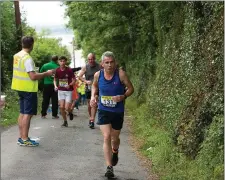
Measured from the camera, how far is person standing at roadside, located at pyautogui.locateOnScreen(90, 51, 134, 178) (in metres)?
7.51

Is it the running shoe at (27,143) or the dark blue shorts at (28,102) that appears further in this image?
the running shoe at (27,143)

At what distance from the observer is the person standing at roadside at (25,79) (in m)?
9.06

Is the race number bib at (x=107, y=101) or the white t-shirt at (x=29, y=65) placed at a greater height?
the white t-shirt at (x=29, y=65)

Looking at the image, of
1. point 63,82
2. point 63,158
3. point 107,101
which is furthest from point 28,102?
point 63,82

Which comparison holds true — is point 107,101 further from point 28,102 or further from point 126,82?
point 28,102

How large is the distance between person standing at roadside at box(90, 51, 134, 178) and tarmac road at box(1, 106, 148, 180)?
0.50m

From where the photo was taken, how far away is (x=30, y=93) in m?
9.30

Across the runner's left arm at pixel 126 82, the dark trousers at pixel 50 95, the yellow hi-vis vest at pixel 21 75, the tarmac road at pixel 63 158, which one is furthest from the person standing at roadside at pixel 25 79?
the dark trousers at pixel 50 95

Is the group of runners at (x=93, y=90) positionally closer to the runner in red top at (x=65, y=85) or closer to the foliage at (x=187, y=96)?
the runner in red top at (x=65, y=85)

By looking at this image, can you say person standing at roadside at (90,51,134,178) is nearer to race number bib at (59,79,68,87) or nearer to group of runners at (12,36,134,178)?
group of runners at (12,36,134,178)

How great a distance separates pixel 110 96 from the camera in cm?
756

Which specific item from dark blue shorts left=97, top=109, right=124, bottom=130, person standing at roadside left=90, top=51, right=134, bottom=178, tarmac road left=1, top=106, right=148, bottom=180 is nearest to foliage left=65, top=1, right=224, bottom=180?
tarmac road left=1, top=106, right=148, bottom=180

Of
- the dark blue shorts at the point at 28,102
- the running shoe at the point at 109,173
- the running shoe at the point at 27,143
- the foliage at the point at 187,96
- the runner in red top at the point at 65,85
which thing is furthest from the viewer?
the runner in red top at the point at 65,85

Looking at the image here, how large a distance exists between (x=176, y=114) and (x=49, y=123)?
189 inches
